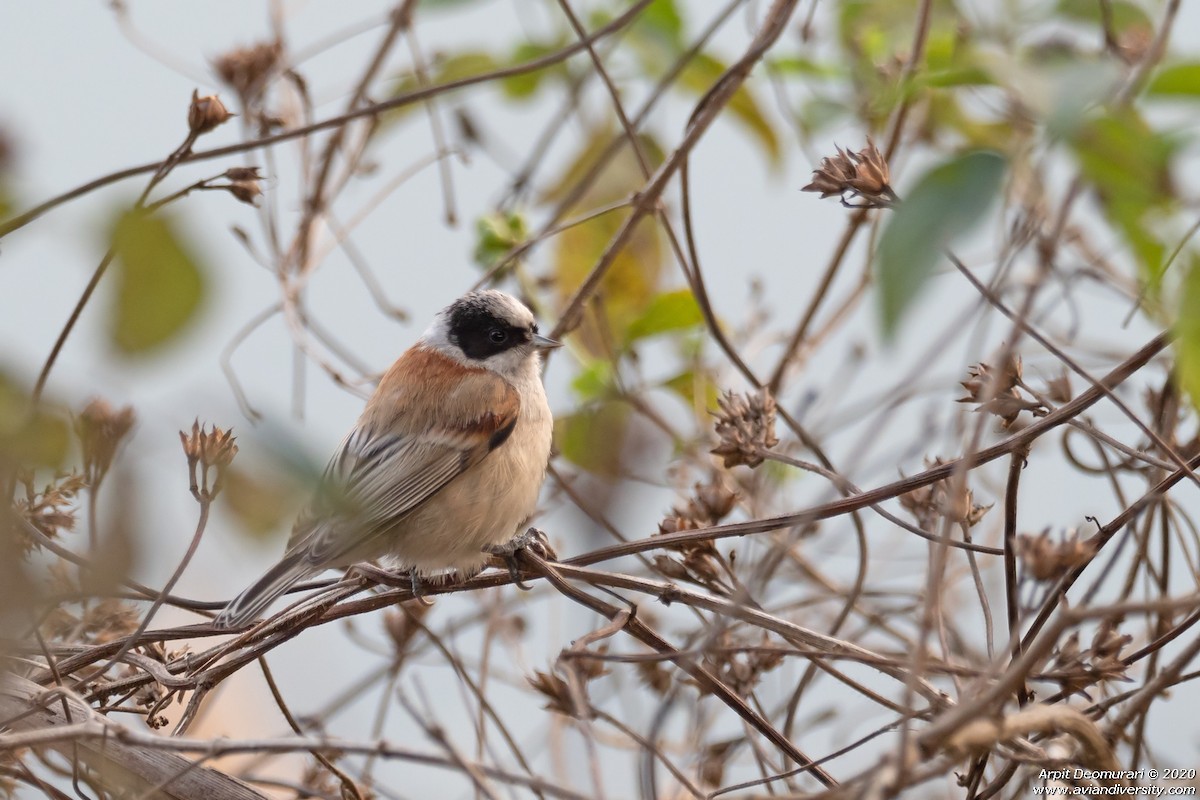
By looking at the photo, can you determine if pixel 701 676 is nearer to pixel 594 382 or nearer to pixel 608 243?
pixel 594 382

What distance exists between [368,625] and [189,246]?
8.50ft

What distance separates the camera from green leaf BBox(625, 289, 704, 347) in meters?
2.81

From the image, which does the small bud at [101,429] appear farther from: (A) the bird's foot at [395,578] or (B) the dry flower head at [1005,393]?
(A) the bird's foot at [395,578]

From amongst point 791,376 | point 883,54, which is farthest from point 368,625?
point 883,54

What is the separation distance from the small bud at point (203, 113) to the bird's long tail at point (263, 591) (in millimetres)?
907

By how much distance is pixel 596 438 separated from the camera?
301cm

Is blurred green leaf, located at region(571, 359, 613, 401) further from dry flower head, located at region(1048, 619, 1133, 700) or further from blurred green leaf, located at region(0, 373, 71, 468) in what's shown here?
blurred green leaf, located at region(0, 373, 71, 468)

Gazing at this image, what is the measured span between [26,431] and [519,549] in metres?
1.82

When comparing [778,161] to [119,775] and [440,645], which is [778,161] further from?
[119,775]

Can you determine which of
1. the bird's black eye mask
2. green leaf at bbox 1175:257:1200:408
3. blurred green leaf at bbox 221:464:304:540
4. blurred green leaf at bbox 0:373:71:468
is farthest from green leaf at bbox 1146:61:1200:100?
the bird's black eye mask

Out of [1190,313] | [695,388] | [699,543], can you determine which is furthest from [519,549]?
[1190,313]

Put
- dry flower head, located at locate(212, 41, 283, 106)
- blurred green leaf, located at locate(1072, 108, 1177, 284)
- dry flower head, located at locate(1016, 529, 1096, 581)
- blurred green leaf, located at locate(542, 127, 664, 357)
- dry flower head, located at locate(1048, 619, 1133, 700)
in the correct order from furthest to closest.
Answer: blurred green leaf, located at locate(542, 127, 664, 357) < dry flower head, located at locate(212, 41, 283, 106) < dry flower head, located at locate(1048, 619, 1133, 700) < dry flower head, located at locate(1016, 529, 1096, 581) < blurred green leaf, located at locate(1072, 108, 1177, 284)

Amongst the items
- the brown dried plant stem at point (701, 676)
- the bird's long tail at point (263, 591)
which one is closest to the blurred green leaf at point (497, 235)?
the bird's long tail at point (263, 591)

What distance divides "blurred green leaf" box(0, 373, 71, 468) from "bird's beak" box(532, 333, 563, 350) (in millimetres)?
2422
